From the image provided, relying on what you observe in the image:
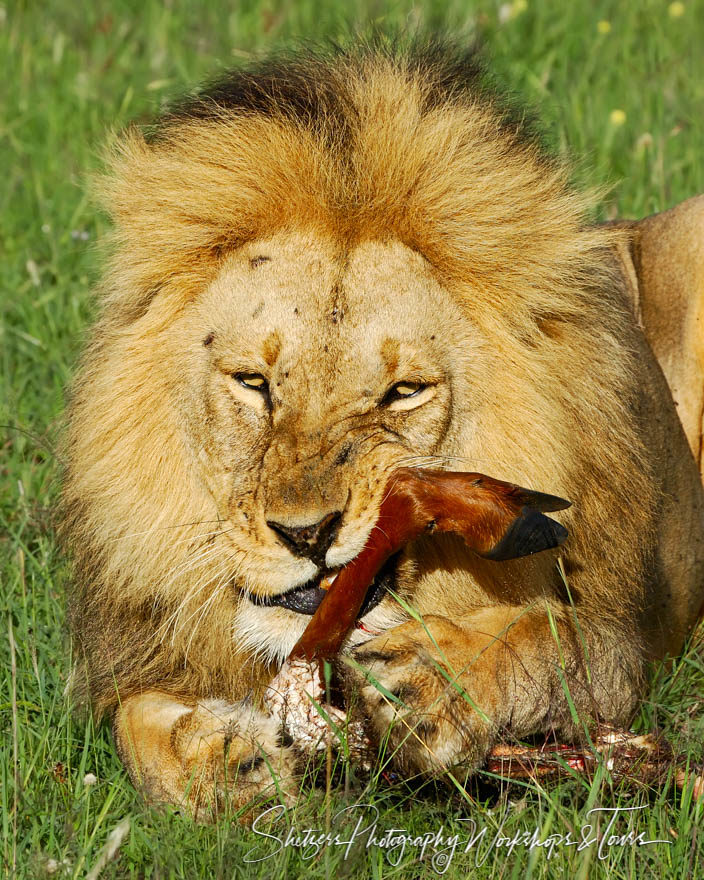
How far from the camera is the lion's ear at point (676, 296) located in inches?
166

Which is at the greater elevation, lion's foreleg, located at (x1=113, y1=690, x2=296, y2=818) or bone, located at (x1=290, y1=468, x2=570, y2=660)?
bone, located at (x1=290, y1=468, x2=570, y2=660)

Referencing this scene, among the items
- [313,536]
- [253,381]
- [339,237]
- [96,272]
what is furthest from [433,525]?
[96,272]

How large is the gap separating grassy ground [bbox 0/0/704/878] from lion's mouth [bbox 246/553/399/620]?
0.39m

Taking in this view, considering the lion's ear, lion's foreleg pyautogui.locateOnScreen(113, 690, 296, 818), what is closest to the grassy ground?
lion's foreleg pyautogui.locateOnScreen(113, 690, 296, 818)

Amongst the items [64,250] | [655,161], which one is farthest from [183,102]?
[655,161]

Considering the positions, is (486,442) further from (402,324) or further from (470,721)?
(470,721)

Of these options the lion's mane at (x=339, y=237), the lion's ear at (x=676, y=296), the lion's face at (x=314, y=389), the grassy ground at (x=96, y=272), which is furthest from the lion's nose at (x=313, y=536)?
the lion's ear at (x=676, y=296)

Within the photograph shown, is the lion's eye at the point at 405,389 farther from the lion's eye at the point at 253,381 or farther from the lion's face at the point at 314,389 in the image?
the lion's eye at the point at 253,381

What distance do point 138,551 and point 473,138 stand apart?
123cm

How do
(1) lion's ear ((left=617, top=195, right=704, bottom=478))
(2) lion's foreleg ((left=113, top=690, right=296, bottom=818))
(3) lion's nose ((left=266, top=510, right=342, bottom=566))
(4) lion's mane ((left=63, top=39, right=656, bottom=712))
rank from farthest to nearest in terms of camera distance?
(1) lion's ear ((left=617, top=195, right=704, bottom=478)) < (4) lion's mane ((left=63, top=39, right=656, bottom=712)) < (2) lion's foreleg ((left=113, top=690, right=296, bottom=818)) < (3) lion's nose ((left=266, top=510, right=342, bottom=566))

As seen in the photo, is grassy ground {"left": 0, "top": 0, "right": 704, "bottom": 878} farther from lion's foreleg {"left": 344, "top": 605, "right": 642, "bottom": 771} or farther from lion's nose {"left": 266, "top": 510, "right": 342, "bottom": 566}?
lion's nose {"left": 266, "top": 510, "right": 342, "bottom": 566}

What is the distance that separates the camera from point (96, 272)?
3.99 metres

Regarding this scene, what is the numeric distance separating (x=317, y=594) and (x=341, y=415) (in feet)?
1.25

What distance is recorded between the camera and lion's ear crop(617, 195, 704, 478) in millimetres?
4211
